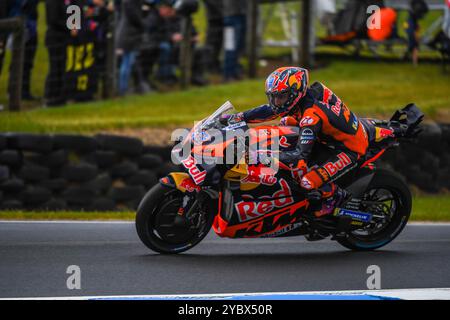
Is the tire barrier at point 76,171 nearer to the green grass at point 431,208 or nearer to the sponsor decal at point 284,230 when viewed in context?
the green grass at point 431,208

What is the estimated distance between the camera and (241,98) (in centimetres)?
1547

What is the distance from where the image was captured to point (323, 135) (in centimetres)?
796

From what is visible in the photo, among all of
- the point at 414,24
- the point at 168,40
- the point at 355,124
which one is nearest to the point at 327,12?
the point at 414,24

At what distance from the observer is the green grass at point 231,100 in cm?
1259

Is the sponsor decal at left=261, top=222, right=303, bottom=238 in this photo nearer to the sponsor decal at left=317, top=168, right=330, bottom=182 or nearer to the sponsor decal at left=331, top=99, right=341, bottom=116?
the sponsor decal at left=317, top=168, right=330, bottom=182

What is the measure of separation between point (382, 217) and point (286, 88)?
1525 millimetres

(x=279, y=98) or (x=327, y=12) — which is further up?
(x=279, y=98)

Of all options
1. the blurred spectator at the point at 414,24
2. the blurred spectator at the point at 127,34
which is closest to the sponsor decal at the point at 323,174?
the blurred spectator at the point at 127,34

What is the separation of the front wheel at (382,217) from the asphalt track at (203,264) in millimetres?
99

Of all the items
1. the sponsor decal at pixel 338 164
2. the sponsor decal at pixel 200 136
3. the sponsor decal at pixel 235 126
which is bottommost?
the sponsor decal at pixel 338 164

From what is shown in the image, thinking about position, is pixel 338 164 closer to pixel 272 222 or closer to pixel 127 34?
pixel 272 222

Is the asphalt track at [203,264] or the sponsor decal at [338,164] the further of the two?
the sponsor decal at [338,164]

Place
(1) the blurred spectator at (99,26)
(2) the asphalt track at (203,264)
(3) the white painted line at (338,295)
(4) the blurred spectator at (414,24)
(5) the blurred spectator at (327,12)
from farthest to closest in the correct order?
(5) the blurred spectator at (327,12)
(4) the blurred spectator at (414,24)
(1) the blurred spectator at (99,26)
(2) the asphalt track at (203,264)
(3) the white painted line at (338,295)
